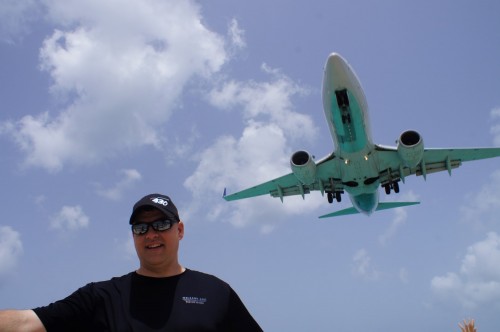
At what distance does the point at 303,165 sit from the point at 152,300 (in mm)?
22303

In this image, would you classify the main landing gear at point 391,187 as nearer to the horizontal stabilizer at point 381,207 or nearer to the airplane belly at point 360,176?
the airplane belly at point 360,176

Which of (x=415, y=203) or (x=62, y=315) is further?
(x=415, y=203)

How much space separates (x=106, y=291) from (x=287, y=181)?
2798 centimetres

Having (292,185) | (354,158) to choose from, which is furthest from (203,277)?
(292,185)

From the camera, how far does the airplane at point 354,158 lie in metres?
22.5

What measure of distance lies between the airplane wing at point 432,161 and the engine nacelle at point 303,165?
4.31 m

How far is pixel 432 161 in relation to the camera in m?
28.0

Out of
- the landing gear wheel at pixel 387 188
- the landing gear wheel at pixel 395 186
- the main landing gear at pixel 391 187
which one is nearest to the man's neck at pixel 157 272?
the main landing gear at pixel 391 187

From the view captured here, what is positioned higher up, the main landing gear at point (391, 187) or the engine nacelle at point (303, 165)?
the engine nacelle at point (303, 165)

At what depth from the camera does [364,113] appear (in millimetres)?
24000

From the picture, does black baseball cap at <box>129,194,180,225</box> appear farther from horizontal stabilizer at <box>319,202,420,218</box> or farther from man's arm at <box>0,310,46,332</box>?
horizontal stabilizer at <box>319,202,420,218</box>

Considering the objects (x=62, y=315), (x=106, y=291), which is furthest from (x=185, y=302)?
(x=62, y=315)

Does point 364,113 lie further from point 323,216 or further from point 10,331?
point 10,331

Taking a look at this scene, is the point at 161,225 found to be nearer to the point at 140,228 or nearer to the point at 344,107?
the point at 140,228
